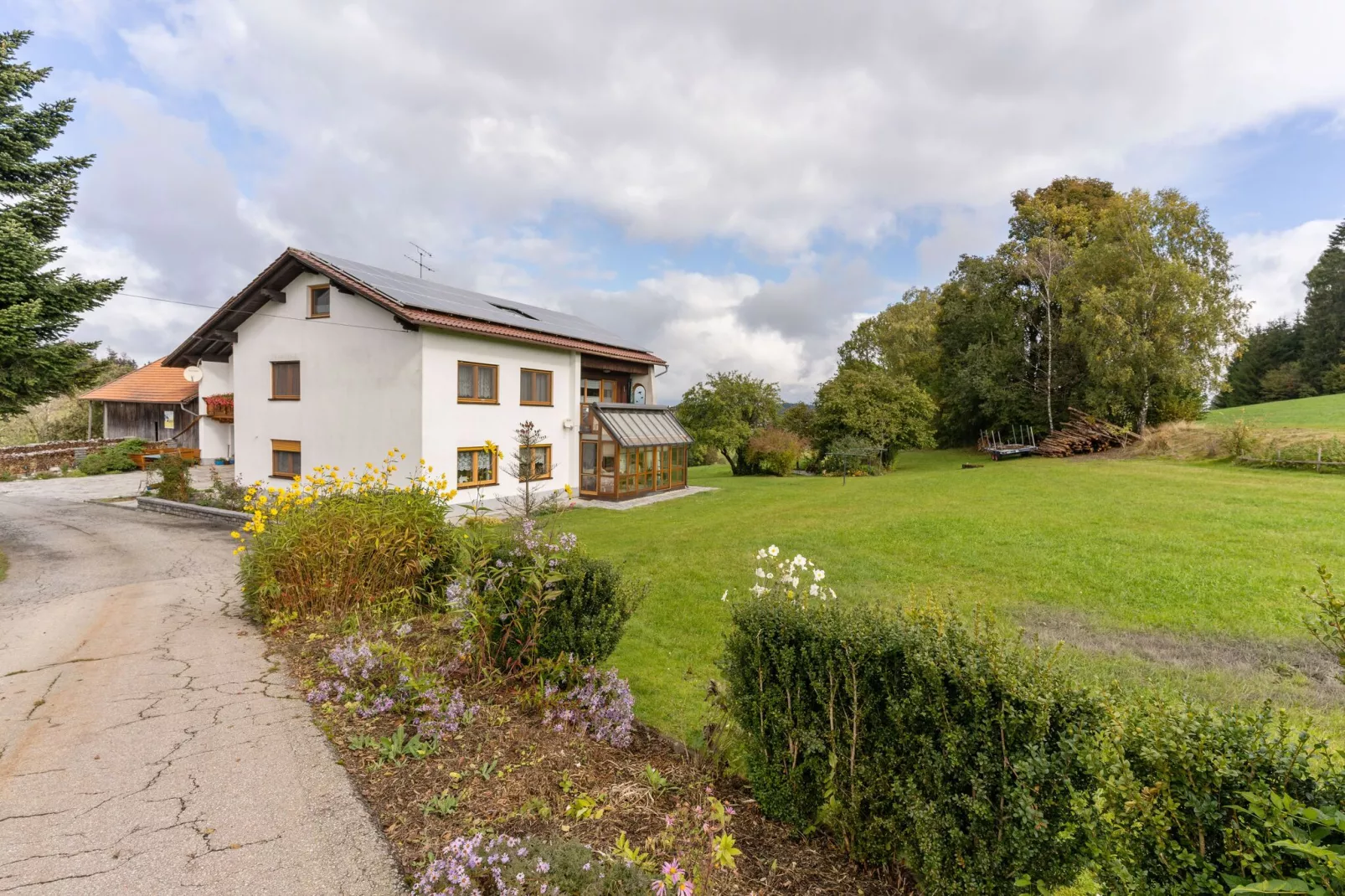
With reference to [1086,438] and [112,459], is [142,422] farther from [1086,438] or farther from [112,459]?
[1086,438]

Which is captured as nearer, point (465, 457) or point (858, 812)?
point (858, 812)

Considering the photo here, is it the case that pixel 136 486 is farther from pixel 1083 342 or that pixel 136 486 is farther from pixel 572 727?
pixel 1083 342

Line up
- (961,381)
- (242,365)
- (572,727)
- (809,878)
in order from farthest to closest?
1. (961,381)
2. (242,365)
3. (572,727)
4. (809,878)

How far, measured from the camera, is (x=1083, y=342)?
24703 mm

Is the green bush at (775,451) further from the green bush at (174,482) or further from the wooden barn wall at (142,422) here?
the wooden barn wall at (142,422)

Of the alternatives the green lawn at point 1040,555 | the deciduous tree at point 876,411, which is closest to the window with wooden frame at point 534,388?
the green lawn at point 1040,555

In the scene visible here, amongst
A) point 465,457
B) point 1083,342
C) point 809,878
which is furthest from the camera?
point 1083,342

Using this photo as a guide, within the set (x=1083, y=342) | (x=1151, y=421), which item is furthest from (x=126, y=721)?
(x=1151, y=421)

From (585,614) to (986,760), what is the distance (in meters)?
2.87

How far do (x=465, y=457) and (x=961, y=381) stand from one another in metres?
27.3

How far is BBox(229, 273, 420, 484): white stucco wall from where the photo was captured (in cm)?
1515

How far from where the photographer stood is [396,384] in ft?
49.9

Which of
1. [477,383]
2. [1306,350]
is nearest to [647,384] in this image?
[477,383]

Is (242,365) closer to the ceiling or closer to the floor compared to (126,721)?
closer to the ceiling
